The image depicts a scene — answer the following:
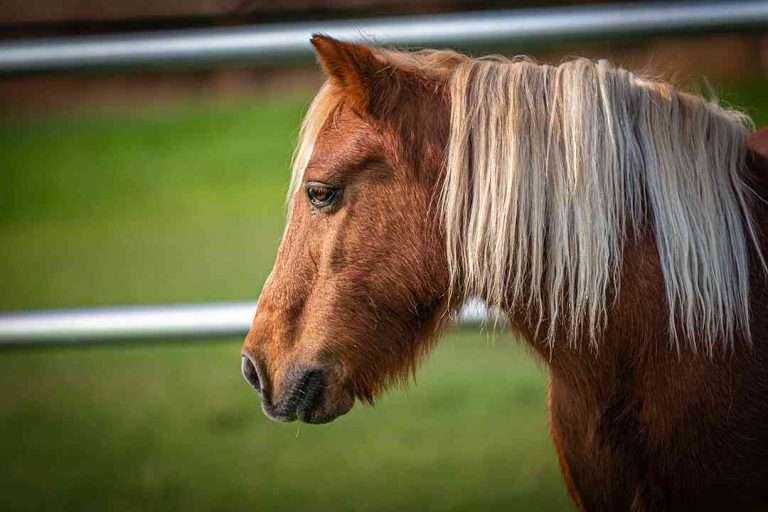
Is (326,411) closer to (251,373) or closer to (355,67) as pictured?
(251,373)

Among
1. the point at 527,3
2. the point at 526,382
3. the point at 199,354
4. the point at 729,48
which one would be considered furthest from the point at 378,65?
the point at 199,354

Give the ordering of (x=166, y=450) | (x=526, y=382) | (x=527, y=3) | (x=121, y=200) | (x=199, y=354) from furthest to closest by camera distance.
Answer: (x=121, y=200) < (x=199, y=354) < (x=526, y=382) < (x=166, y=450) < (x=527, y=3)

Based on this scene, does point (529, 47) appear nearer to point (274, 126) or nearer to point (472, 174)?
point (472, 174)

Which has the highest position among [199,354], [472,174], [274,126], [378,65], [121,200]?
[378,65]

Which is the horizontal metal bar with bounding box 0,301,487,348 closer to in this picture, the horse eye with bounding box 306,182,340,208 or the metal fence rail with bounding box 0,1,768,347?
the metal fence rail with bounding box 0,1,768,347

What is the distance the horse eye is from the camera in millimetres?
1765

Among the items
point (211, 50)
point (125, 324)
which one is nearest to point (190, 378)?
point (125, 324)

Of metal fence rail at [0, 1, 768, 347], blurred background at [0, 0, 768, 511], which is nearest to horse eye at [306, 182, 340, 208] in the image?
metal fence rail at [0, 1, 768, 347]

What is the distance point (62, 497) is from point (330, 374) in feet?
4.21

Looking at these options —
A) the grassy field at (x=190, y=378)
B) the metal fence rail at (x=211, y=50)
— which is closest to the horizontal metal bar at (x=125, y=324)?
the metal fence rail at (x=211, y=50)

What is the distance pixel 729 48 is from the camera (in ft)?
9.32

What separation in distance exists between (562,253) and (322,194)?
0.39m

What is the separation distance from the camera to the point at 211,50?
2.17 meters

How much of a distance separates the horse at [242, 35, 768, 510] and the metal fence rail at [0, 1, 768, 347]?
319mm
